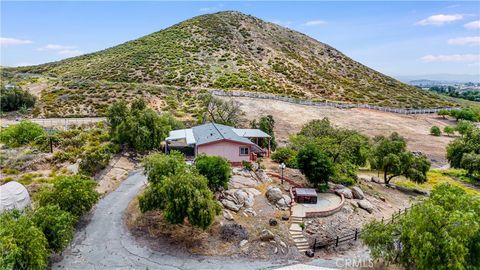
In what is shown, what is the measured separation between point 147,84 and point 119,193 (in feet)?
158

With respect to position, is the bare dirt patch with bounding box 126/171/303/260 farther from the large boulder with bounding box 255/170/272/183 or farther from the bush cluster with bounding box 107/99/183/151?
the bush cluster with bounding box 107/99/183/151

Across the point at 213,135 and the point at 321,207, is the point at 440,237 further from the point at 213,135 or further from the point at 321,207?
the point at 213,135

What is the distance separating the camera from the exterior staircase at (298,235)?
72.2 ft

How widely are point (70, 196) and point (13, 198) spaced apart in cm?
380

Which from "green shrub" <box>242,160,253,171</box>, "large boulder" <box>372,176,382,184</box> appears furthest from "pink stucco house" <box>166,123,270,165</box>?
"large boulder" <box>372,176,382,184</box>

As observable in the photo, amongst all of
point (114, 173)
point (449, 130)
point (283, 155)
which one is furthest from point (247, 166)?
point (449, 130)

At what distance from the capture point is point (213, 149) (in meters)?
33.7

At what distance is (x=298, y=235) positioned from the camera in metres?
22.9

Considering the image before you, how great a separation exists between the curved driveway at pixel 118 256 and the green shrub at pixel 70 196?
5.16ft

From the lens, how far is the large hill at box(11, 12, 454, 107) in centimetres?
7938

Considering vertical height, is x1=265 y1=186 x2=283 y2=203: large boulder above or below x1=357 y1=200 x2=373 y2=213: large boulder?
above

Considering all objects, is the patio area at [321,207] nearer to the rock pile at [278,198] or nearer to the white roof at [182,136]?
the rock pile at [278,198]

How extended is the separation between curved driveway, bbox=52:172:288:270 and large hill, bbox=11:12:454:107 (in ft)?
181

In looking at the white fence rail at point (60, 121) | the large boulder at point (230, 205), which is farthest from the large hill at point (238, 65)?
the large boulder at point (230, 205)
